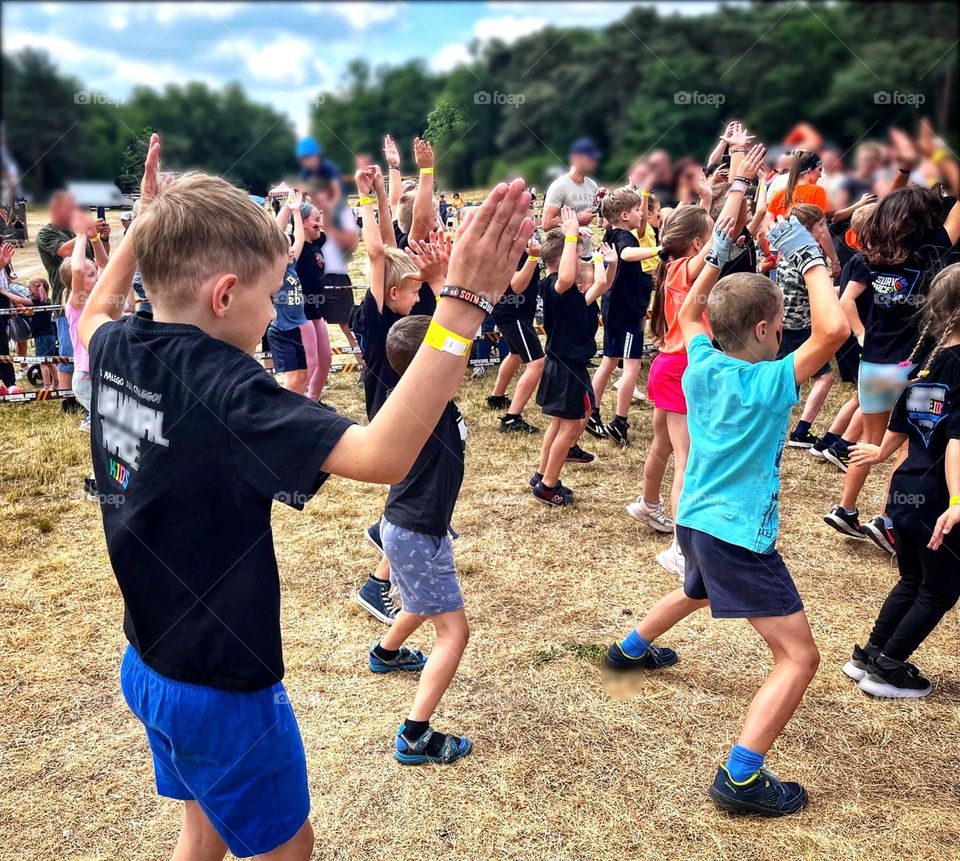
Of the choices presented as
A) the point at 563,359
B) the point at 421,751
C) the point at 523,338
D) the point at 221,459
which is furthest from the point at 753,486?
the point at 523,338

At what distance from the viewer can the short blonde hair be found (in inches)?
60.1

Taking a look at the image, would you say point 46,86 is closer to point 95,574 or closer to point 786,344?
point 95,574

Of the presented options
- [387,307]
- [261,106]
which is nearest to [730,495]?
[387,307]

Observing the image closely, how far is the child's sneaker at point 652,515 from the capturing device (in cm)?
539

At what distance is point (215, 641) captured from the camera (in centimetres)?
166

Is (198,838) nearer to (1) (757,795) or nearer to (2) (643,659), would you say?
(1) (757,795)

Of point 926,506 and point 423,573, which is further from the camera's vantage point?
point 926,506

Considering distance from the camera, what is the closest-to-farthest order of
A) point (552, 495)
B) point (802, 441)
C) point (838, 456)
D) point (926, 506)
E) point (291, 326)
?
point (926, 506) → point (552, 495) → point (838, 456) → point (802, 441) → point (291, 326)

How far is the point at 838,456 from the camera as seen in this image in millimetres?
6402

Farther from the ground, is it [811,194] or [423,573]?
[811,194]

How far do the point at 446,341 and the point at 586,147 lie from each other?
1.44 feet

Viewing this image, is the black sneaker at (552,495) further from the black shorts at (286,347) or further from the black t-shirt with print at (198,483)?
the black t-shirt with print at (198,483)

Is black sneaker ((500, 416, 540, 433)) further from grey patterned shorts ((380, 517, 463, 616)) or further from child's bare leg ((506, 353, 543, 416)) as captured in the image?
grey patterned shorts ((380, 517, 463, 616))

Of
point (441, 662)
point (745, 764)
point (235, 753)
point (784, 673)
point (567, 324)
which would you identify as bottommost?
point (745, 764)
